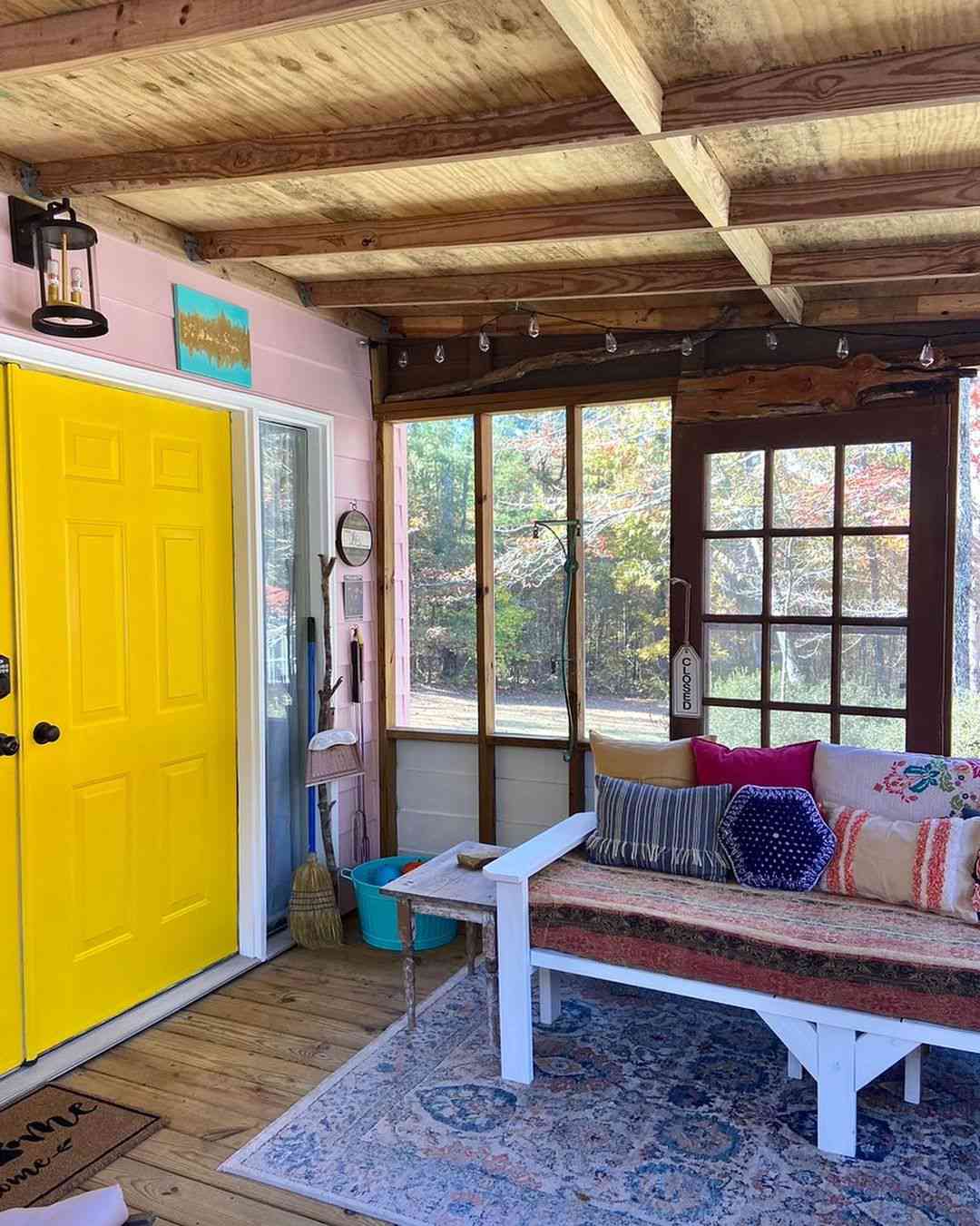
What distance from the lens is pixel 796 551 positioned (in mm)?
3836

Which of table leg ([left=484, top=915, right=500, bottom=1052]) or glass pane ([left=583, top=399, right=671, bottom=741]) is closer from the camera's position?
table leg ([left=484, top=915, right=500, bottom=1052])

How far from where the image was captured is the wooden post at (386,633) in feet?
15.4

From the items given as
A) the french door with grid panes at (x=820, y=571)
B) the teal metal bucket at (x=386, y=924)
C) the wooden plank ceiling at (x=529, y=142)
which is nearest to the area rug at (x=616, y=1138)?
the teal metal bucket at (x=386, y=924)

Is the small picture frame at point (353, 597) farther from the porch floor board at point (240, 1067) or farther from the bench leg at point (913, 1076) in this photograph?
the bench leg at point (913, 1076)

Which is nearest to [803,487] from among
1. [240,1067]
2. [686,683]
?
[686,683]

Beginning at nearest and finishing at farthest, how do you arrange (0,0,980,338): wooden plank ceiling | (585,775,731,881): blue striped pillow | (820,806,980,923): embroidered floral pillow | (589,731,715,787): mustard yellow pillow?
(0,0,980,338): wooden plank ceiling, (820,806,980,923): embroidered floral pillow, (585,775,731,881): blue striped pillow, (589,731,715,787): mustard yellow pillow

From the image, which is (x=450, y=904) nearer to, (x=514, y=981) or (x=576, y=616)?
(x=514, y=981)

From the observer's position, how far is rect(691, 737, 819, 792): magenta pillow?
3402 mm

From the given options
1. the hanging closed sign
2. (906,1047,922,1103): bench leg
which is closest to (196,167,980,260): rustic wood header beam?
the hanging closed sign

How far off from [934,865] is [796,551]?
133 cm

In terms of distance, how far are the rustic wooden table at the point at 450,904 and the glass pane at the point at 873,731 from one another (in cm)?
139

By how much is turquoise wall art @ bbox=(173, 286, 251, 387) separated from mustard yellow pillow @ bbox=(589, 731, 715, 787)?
6.32 ft

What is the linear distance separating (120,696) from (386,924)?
1407 millimetres

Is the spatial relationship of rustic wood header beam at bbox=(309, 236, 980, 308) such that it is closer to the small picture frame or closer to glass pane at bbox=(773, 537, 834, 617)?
glass pane at bbox=(773, 537, 834, 617)
